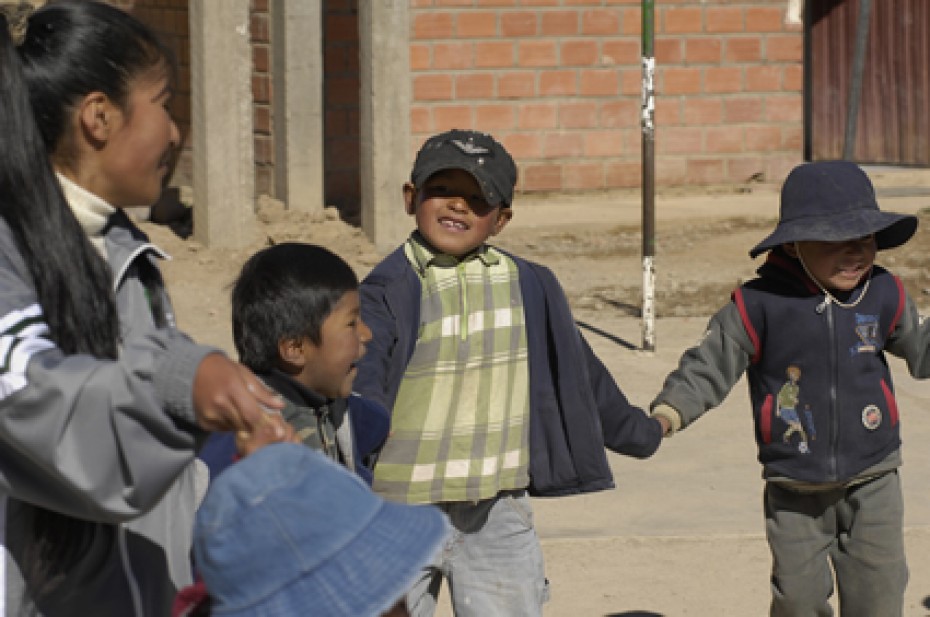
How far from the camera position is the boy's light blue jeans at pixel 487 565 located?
3861 mm

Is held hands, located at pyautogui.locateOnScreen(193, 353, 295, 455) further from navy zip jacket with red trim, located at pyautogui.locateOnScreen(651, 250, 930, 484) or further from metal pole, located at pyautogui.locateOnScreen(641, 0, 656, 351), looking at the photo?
metal pole, located at pyautogui.locateOnScreen(641, 0, 656, 351)

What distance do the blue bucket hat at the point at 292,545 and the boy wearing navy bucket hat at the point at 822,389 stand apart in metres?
2.46

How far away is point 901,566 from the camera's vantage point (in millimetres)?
4301

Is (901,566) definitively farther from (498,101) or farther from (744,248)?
(498,101)

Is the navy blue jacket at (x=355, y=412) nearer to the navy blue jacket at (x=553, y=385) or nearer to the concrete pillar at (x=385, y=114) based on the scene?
the navy blue jacket at (x=553, y=385)

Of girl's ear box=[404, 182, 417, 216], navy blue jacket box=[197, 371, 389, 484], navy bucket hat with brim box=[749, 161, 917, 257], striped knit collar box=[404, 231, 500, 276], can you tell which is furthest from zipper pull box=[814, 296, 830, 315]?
navy blue jacket box=[197, 371, 389, 484]

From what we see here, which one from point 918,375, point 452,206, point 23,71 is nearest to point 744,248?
point 918,375

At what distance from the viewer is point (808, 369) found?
428 cm

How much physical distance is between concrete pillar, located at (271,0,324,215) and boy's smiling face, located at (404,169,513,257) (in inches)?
305

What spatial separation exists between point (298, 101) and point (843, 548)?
25.9 ft

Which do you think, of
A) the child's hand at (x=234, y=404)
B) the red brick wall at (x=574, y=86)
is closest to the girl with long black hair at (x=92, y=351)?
the child's hand at (x=234, y=404)

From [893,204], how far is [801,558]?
870 cm

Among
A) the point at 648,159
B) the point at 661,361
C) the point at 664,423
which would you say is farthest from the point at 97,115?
the point at 648,159

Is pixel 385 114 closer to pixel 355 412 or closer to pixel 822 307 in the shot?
pixel 822 307
